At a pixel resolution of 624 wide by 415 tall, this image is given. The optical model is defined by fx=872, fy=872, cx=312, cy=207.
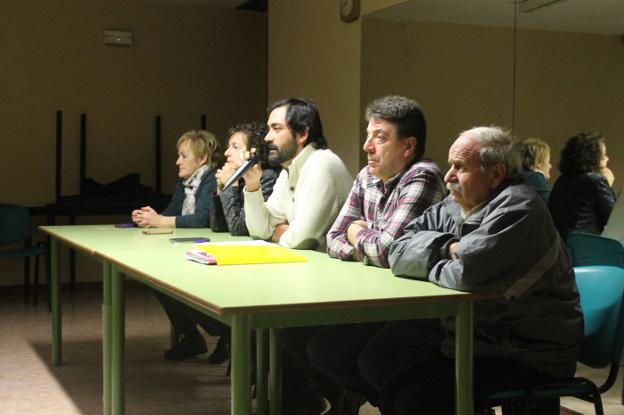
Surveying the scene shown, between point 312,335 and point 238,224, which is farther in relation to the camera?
point 238,224

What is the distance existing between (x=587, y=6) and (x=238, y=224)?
1.80 meters

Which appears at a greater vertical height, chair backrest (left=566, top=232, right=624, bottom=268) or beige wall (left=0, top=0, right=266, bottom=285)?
beige wall (left=0, top=0, right=266, bottom=285)

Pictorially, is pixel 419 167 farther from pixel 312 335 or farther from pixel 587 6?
pixel 587 6

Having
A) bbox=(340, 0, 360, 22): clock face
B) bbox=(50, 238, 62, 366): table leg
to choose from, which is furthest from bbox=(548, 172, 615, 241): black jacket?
bbox=(50, 238, 62, 366): table leg

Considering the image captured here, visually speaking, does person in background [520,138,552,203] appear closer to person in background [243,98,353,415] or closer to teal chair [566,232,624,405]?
teal chair [566,232,624,405]

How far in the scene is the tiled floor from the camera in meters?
3.69

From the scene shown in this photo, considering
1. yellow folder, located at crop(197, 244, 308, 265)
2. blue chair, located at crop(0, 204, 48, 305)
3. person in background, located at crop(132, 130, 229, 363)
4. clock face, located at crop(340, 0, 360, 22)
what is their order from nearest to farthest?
yellow folder, located at crop(197, 244, 308, 265) < person in background, located at crop(132, 130, 229, 363) < clock face, located at crop(340, 0, 360, 22) < blue chair, located at crop(0, 204, 48, 305)

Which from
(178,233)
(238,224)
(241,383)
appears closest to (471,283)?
(241,383)

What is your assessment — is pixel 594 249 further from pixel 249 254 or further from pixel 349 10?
pixel 349 10

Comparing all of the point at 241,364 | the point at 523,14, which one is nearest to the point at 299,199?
the point at 241,364

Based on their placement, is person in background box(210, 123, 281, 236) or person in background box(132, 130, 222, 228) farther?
person in background box(132, 130, 222, 228)

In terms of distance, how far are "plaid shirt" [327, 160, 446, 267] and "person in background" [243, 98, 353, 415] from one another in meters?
0.22

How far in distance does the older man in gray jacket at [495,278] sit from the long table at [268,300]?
9cm

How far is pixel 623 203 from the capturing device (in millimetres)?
3555
